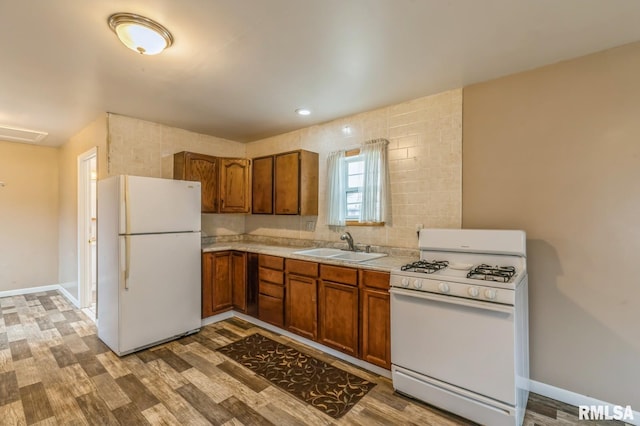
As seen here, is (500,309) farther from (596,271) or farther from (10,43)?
(10,43)

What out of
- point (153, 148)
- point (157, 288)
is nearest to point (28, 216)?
point (153, 148)

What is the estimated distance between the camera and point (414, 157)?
115 inches

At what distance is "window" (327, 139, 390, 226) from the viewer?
121 inches

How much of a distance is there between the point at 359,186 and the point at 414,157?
679 mm

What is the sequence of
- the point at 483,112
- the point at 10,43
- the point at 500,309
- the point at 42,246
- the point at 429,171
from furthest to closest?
1. the point at 42,246
2. the point at 429,171
3. the point at 483,112
4. the point at 10,43
5. the point at 500,309

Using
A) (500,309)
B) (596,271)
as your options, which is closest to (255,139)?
(500,309)

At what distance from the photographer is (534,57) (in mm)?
2135

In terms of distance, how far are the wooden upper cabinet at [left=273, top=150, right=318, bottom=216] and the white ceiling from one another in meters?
0.68

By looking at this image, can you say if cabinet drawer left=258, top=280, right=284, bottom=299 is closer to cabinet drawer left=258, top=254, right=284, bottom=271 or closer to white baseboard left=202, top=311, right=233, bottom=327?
cabinet drawer left=258, top=254, right=284, bottom=271

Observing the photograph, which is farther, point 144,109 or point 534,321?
point 144,109

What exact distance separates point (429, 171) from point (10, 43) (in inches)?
131

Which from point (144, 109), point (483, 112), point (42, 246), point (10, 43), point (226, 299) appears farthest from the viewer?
point (42, 246)

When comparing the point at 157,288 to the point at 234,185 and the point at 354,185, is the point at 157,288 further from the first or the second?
the point at 354,185

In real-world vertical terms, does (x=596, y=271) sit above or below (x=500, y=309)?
above
